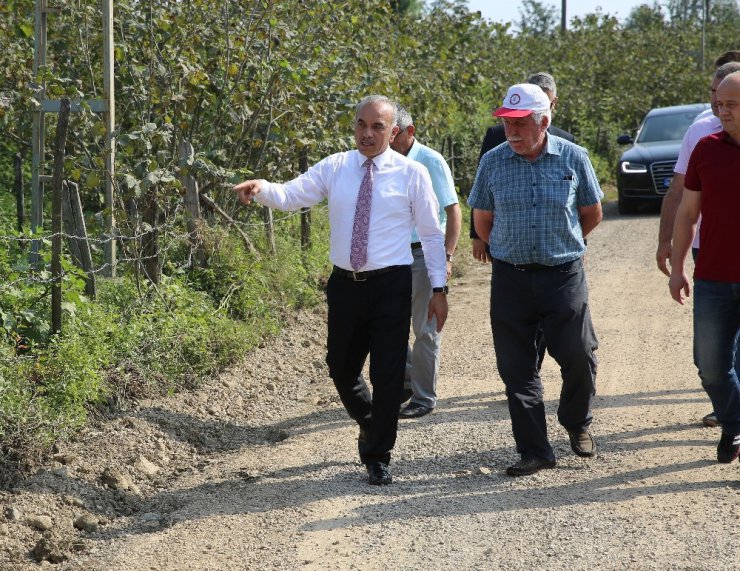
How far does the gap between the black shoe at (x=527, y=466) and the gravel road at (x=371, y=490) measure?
0.20ft

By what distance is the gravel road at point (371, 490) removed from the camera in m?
5.05

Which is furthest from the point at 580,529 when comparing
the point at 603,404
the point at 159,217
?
the point at 159,217

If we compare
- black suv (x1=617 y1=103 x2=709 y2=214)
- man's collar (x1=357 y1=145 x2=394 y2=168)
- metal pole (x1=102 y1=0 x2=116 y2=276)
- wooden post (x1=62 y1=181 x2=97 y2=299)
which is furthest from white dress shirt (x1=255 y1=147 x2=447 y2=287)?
black suv (x1=617 y1=103 x2=709 y2=214)

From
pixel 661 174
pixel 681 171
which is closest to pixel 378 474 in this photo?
pixel 681 171

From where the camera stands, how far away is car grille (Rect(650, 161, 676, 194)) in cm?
1928

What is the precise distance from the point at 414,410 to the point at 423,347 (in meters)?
0.44

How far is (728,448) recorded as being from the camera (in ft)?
20.1

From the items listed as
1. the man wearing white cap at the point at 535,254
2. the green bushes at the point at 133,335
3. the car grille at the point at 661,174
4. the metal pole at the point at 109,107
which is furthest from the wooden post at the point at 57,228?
the car grille at the point at 661,174

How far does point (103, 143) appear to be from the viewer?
8.85 m

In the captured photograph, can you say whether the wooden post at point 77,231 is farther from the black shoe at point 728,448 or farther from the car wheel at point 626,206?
the car wheel at point 626,206

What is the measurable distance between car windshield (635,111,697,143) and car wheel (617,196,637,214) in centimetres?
146

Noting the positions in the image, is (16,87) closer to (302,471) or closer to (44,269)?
(44,269)

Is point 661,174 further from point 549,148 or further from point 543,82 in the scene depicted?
point 549,148

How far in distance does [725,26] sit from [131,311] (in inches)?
1586
